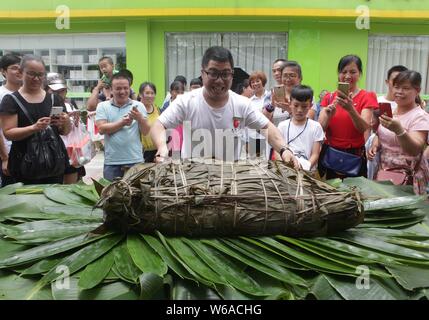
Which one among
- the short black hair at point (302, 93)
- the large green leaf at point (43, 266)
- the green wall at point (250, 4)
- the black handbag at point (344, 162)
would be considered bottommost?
the large green leaf at point (43, 266)

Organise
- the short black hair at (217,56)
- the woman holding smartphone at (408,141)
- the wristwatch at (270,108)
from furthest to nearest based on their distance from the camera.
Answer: the wristwatch at (270,108), the woman holding smartphone at (408,141), the short black hair at (217,56)

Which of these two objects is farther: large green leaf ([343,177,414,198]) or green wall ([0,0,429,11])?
green wall ([0,0,429,11])

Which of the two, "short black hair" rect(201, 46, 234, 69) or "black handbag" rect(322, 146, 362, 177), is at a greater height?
"short black hair" rect(201, 46, 234, 69)

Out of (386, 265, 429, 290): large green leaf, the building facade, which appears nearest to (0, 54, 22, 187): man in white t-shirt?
(386, 265, 429, 290): large green leaf

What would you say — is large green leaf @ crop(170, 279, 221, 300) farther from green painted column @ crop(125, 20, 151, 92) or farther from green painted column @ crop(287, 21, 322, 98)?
green painted column @ crop(287, 21, 322, 98)

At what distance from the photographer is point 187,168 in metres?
1.84

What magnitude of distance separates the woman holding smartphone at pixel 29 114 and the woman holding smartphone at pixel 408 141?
7.57ft

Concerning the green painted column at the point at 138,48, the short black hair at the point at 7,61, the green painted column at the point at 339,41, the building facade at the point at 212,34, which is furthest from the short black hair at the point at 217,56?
the green painted column at the point at 339,41

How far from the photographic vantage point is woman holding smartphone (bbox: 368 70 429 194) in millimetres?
2791

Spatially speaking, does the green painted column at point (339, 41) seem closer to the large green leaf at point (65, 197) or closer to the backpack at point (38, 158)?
the backpack at point (38, 158)

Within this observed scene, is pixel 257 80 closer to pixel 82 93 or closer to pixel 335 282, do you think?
pixel 335 282

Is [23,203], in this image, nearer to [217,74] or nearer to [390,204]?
[217,74]

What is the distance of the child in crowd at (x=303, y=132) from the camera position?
10.4 ft

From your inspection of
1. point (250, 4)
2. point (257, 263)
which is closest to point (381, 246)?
point (257, 263)
